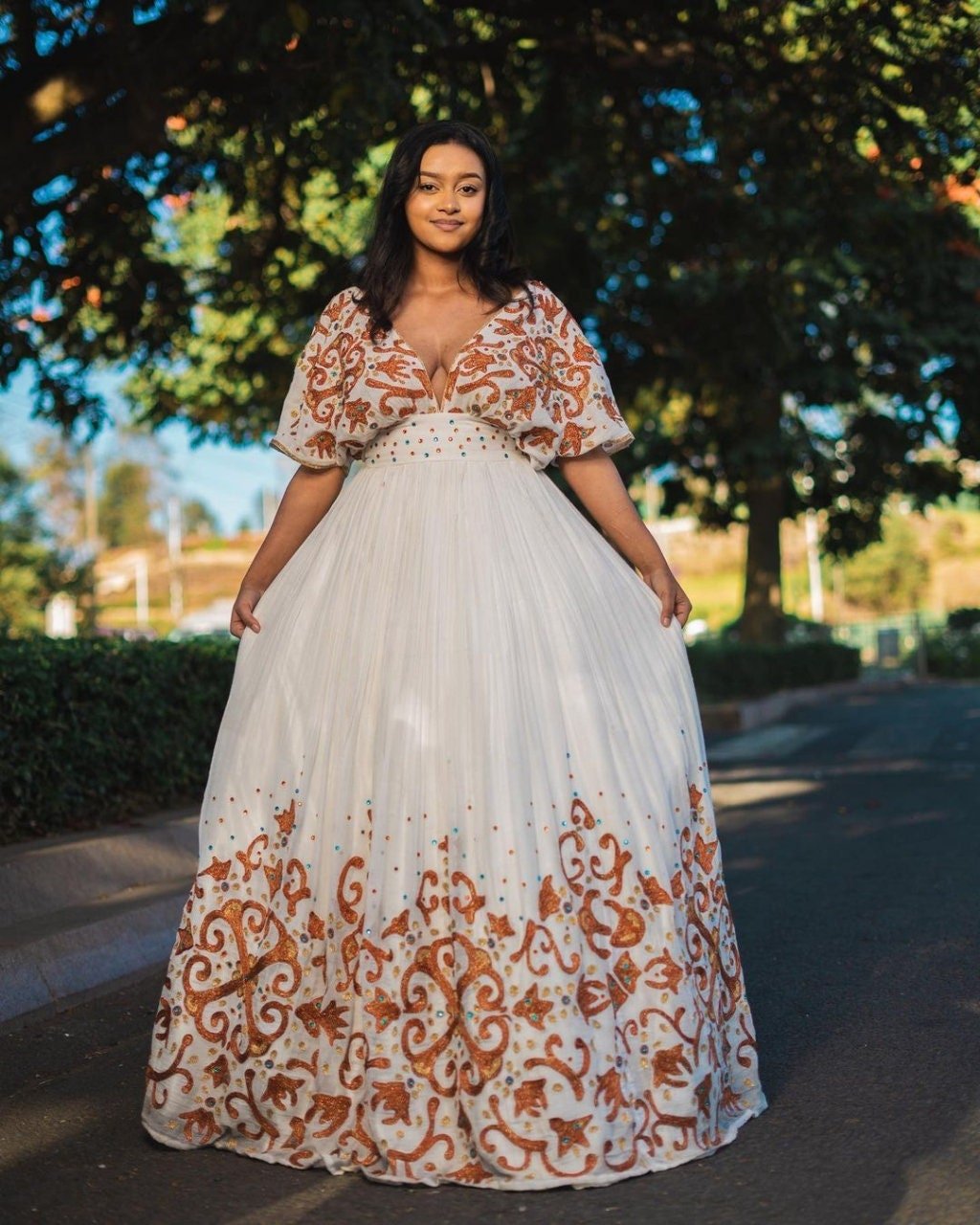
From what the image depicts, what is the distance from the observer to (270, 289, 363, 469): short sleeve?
3.95m

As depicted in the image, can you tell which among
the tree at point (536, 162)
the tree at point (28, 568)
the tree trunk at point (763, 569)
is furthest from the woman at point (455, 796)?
the tree trunk at point (763, 569)

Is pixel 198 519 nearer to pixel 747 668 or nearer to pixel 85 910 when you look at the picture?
pixel 747 668

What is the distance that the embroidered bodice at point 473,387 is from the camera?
3801 millimetres

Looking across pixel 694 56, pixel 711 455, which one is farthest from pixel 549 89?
pixel 711 455

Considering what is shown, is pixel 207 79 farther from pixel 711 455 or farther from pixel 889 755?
pixel 711 455

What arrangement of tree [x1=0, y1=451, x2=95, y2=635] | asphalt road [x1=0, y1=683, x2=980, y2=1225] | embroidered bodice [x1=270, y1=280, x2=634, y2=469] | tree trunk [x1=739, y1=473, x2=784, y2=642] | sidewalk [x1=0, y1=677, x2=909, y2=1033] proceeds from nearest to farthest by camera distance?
1. asphalt road [x1=0, y1=683, x2=980, y2=1225]
2. embroidered bodice [x1=270, y1=280, x2=634, y2=469]
3. sidewalk [x1=0, y1=677, x2=909, y2=1033]
4. tree [x1=0, y1=451, x2=95, y2=635]
5. tree trunk [x1=739, y1=473, x2=784, y2=642]

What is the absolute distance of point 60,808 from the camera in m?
7.05

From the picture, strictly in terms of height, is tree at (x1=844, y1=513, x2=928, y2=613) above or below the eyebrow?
below

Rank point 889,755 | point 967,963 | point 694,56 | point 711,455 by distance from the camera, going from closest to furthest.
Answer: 1. point 967,963
2. point 694,56
3. point 889,755
4. point 711,455

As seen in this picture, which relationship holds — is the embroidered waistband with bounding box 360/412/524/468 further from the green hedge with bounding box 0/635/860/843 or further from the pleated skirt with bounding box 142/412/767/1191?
the green hedge with bounding box 0/635/860/843

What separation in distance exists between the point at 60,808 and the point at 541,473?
3.89 meters

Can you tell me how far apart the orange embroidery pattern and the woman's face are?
1.45m

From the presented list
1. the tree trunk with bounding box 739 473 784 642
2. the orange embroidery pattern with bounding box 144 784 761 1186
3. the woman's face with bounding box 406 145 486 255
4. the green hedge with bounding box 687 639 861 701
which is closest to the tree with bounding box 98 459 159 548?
the green hedge with bounding box 687 639 861 701

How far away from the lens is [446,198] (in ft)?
13.0
